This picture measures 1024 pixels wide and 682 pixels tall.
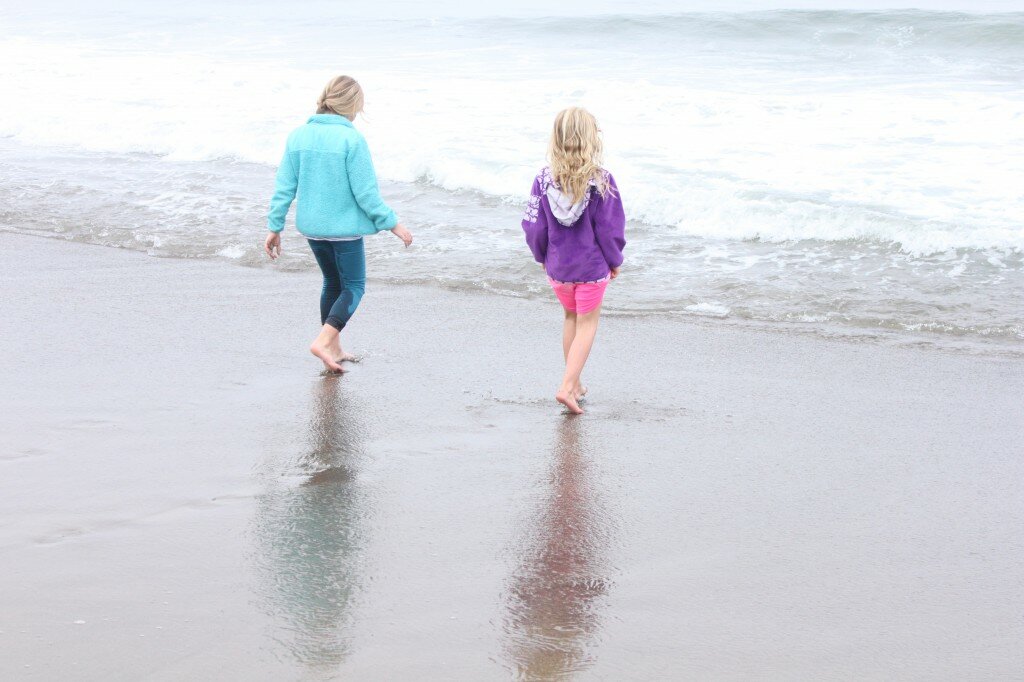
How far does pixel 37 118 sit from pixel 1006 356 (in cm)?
1541

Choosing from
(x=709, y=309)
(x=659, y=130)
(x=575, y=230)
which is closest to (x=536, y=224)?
(x=575, y=230)

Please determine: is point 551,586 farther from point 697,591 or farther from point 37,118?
point 37,118

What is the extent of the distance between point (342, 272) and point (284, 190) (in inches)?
22.8

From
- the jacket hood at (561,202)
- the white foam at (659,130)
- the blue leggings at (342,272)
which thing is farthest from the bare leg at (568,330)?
the white foam at (659,130)

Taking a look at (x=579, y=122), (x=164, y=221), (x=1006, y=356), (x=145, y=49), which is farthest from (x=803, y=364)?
(x=145, y=49)

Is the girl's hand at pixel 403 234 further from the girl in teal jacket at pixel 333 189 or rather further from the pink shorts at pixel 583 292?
the pink shorts at pixel 583 292

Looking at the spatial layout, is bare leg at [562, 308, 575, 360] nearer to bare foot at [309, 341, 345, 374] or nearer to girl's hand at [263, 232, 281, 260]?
bare foot at [309, 341, 345, 374]

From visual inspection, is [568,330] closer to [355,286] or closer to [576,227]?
[576,227]

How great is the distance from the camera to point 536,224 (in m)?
5.72

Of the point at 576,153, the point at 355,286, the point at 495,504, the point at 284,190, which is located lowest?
the point at 495,504

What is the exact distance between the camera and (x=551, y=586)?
3.75 metres

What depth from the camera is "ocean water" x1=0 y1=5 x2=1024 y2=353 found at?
8.77 meters

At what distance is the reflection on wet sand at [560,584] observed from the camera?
3281mm

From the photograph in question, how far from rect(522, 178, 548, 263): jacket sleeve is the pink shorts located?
0.19 meters
